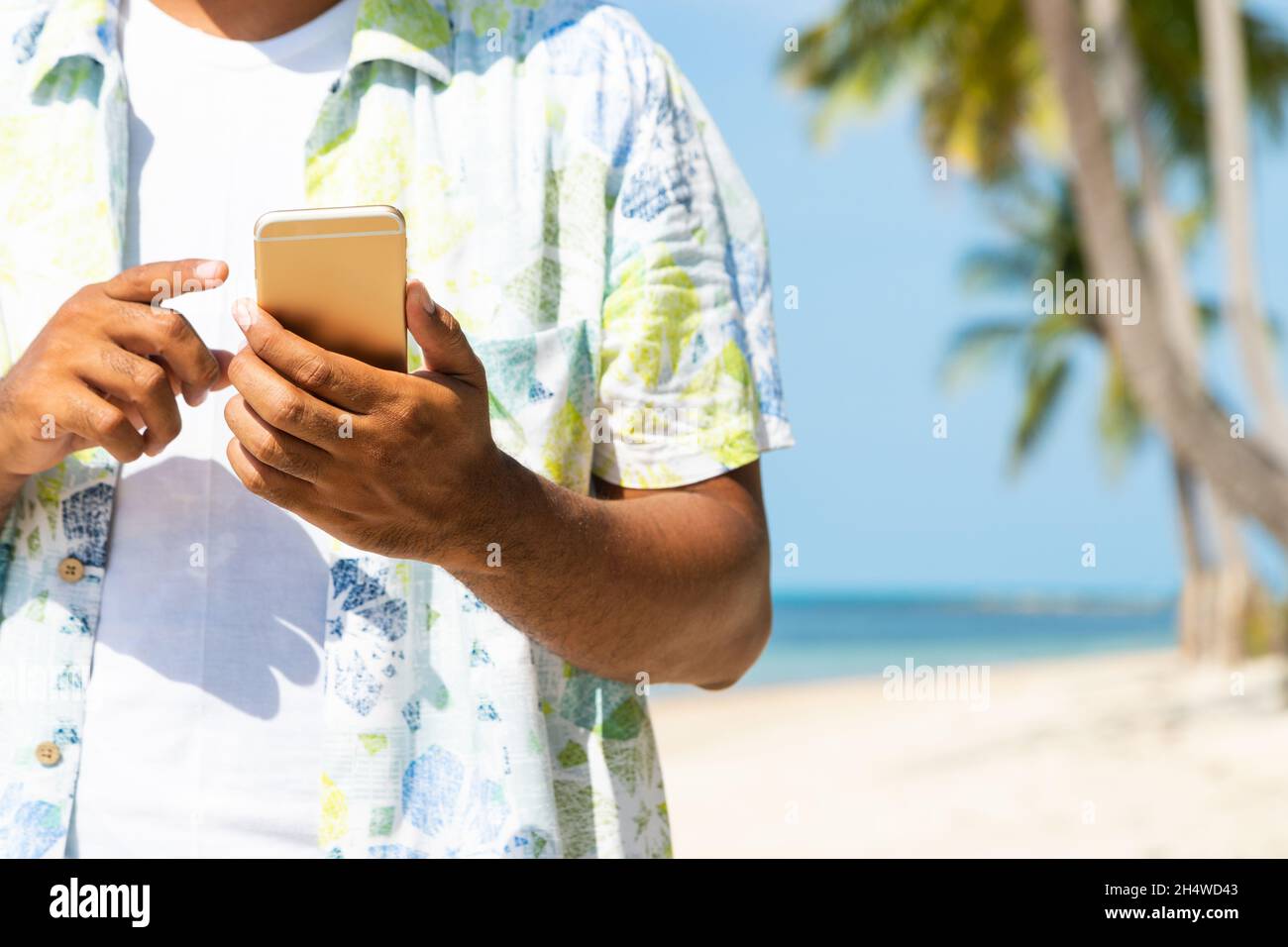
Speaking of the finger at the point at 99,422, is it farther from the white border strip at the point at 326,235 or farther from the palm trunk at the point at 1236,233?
the palm trunk at the point at 1236,233

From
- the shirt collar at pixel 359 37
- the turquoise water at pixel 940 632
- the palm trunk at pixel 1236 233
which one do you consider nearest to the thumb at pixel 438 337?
the shirt collar at pixel 359 37

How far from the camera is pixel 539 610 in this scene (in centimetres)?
154

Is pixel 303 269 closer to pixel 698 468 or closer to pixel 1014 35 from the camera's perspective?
pixel 698 468

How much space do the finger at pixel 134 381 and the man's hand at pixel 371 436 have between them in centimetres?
19

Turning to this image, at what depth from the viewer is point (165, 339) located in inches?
55.6

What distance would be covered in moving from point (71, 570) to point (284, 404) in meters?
0.57

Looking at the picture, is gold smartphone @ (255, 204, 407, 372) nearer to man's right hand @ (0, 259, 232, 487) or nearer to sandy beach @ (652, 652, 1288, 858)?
man's right hand @ (0, 259, 232, 487)

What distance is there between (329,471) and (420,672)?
401mm

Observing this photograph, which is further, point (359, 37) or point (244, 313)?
point (359, 37)

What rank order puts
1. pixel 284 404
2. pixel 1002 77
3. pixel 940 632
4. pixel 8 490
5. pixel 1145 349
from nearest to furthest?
pixel 284 404 < pixel 8 490 < pixel 1145 349 < pixel 1002 77 < pixel 940 632

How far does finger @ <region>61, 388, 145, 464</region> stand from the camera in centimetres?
142

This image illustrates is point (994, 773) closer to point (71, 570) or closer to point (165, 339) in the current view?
point (71, 570)

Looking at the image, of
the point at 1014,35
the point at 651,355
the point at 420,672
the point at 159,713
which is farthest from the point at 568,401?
the point at 1014,35

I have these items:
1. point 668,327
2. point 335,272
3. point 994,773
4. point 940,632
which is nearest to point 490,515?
point 335,272
